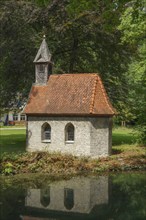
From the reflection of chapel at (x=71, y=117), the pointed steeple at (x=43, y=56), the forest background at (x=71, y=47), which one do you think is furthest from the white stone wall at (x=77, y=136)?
the forest background at (x=71, y=47)

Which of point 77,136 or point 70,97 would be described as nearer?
point 77,136

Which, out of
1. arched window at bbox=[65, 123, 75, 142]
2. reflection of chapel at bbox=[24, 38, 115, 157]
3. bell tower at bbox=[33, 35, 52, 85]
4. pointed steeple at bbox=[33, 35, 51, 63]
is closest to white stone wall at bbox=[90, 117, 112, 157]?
reflection of chapel at bbox=[24, 38, 115, 157]

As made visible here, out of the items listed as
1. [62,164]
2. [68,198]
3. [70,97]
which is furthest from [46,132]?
[68,198]

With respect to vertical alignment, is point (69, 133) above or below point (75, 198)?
below

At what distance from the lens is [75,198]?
64.1 feet

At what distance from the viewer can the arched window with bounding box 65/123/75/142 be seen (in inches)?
1170

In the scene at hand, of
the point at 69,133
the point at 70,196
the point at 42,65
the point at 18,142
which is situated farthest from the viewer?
the point at 18,142

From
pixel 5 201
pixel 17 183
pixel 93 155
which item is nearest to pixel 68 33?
pixel 93 155

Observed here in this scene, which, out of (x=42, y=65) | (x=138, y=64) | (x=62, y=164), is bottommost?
(x=62, y=164)

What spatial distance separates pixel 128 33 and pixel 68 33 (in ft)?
21.5

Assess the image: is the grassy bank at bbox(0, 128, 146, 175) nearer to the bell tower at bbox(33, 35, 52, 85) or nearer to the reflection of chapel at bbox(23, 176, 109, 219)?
the reflection of chapel at bbox(23, 176, 109, 219)

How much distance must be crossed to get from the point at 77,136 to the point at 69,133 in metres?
0.92

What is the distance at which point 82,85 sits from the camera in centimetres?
3052

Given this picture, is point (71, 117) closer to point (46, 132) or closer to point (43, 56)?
point (46, 132)
